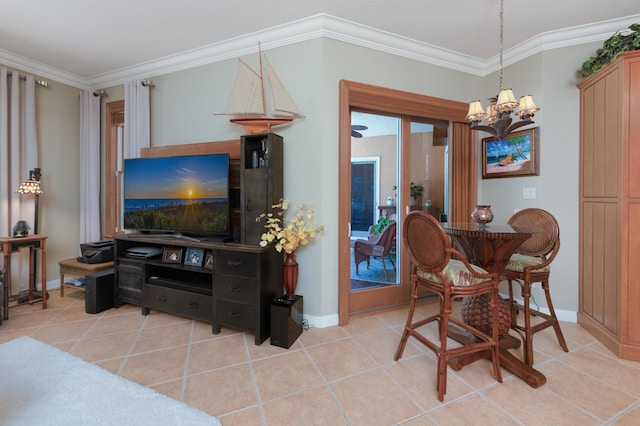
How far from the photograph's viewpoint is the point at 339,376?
1924 millimetres

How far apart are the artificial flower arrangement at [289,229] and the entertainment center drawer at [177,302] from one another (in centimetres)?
81

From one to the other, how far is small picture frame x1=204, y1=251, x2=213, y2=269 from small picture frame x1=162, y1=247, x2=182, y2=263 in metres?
0.32

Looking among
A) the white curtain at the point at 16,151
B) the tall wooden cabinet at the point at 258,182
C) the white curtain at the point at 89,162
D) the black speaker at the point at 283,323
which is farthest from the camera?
the white curtain at the point at 89,162

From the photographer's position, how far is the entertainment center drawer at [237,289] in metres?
2.34

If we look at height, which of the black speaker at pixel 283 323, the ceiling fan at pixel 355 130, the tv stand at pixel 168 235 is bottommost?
the black speaker at pixel 283 323

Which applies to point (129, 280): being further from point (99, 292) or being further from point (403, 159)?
point (403, 159)

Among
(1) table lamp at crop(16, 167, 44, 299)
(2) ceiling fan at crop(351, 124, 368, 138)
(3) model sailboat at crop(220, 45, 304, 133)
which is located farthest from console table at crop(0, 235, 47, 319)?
(2) ceiling fan at crop(351, 124, 368, 138)

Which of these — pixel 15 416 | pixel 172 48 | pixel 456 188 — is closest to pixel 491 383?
pixel 456 188

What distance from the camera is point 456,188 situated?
3.39m

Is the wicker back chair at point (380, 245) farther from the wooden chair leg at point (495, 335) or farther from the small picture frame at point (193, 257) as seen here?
the small picture frame at point (193, 257)

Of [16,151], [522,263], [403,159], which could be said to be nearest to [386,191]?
[403,159]

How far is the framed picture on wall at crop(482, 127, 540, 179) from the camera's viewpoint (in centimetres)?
286

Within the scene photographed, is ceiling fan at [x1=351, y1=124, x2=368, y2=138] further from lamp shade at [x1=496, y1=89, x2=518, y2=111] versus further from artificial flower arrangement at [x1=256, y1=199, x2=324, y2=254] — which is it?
lamp shade at [x1=496, y1=89, x2=518, y2=111]

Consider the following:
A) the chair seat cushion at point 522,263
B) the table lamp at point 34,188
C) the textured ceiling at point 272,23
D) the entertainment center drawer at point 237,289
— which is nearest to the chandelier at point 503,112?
the textured ceiling at point 272,23
